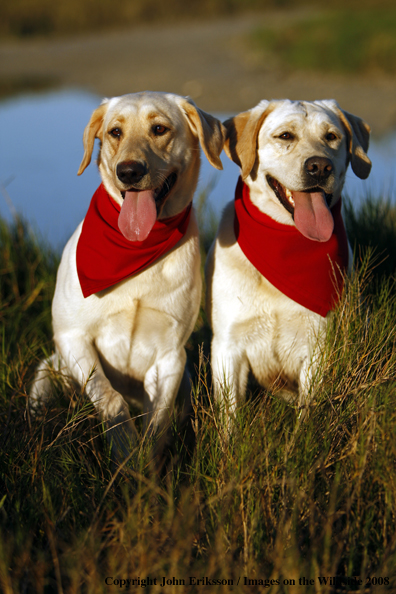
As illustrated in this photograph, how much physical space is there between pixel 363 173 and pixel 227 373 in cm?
140

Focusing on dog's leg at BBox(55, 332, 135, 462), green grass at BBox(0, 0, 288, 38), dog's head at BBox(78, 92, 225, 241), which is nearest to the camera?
dog's head at BBox(78, 92, 225, 241)

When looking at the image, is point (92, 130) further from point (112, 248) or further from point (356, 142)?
point (356, 142)

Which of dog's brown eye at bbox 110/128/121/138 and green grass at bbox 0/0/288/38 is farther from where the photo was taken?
green grass at bbox 0/0/288/38

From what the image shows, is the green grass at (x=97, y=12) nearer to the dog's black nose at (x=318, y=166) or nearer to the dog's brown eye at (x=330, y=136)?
the dog's brown eye at (x=330, y=136)

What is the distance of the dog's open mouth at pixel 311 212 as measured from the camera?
341cm

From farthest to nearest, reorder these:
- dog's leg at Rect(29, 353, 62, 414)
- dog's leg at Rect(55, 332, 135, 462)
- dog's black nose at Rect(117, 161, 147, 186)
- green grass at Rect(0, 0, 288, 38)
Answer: green grass at Rect(0, 0, 288, 38)
dog's leg at Rect(29, 353, 62, 414)
dog's leg at Rect(55, 332, 135, 462)
dog's black nose at Rect(117, 161, 147, 186)

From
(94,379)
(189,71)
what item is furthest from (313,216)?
(189,71)

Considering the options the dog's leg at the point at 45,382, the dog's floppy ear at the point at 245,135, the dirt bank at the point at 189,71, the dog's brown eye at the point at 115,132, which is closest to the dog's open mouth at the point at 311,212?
the dog's floppy ear at the point at 245,135

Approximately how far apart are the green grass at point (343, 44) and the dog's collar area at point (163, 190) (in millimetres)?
14804

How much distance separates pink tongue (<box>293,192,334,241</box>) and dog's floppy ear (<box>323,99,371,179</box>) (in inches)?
14.6

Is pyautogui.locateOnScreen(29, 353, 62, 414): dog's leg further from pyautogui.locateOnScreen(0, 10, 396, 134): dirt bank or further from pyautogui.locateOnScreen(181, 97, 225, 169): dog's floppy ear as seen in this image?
pyautogui.locateOnScreen(0, 10, 396, 134): dirt bank

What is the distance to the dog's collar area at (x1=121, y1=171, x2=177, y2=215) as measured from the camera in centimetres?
338

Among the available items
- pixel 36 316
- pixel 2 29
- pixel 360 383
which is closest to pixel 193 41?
pixel 2 29

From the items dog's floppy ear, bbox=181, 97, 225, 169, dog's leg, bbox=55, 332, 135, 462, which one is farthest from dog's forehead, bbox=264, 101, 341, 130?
dog's leg, bbox=55, 332, 135, 462
